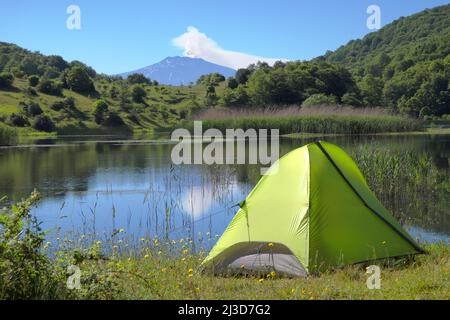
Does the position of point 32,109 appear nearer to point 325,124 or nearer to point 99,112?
point 99,112

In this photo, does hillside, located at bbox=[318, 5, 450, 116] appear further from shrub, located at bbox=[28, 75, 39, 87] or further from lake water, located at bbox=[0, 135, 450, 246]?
lake water, located at bbox=[0, 135, 450, 246]

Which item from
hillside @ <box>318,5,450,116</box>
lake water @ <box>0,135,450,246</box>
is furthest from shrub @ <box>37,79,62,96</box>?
lake water @ <box>0,135,450,246</box>

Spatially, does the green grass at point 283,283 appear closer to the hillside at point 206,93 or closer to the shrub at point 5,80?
the hillside at point 206,93

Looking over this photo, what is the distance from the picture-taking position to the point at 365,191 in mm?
7172

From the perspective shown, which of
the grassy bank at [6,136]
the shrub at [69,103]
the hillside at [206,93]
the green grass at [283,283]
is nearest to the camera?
the green grass at [283,283]

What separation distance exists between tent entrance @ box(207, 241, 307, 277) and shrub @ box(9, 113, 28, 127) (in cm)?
5401

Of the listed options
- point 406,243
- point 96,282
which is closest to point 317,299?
point 96,282

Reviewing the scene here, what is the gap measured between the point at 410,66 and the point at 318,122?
65.8 metres

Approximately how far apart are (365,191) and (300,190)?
958 mm

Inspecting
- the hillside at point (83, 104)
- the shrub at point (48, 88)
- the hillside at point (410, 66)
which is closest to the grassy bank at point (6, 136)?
the hillside at point (83, 104)

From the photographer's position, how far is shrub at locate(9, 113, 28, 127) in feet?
184

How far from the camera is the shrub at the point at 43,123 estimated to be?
57562 millimetres

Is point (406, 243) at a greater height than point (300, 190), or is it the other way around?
point (300, 190)

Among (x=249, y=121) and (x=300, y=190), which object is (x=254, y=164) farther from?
(x=249, y=121)
